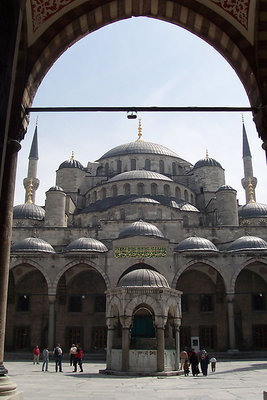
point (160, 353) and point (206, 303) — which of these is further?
point (206, 303)

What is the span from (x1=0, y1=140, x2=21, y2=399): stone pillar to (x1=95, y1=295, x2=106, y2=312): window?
22.2m

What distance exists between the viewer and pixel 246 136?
4631cm

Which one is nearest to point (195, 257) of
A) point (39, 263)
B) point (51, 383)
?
point (39, 263)

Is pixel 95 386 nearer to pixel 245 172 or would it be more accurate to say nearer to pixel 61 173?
pixel 61 173

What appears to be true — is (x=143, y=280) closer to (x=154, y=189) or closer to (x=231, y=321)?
(x=231, y=321)

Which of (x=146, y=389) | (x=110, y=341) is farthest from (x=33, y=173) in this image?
(x=146, y=389)

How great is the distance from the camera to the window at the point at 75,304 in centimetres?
2762

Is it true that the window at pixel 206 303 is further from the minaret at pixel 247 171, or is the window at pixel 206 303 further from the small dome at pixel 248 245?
the minaret at pixel 247 171

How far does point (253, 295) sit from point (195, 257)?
16.9ft

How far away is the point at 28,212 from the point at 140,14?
89.4 ft

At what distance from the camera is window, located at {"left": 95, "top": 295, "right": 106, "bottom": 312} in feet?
90.5

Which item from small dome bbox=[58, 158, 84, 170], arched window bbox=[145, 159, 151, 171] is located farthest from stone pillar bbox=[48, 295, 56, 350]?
arched window bbox=[145, 159, 151, 171]

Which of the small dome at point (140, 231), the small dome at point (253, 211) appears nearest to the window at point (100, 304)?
the small dome at point (140, 231)

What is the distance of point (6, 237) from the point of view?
594 centimetres
